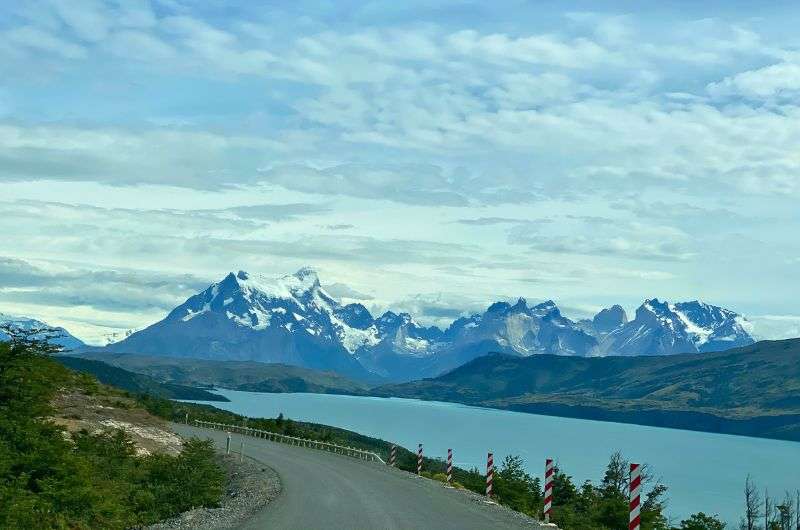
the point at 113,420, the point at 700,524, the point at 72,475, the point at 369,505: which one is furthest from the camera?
the point at 113,420

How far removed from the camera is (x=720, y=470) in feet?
618

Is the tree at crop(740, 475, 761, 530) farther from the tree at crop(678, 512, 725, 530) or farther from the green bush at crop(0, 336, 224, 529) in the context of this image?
the green bush at crop(0, 336, 224, 529)

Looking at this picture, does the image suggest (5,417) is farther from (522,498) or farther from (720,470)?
(720,470)

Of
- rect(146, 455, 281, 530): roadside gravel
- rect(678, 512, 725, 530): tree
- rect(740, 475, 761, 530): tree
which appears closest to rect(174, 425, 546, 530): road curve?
rect(146, 455, 281, 530): roadside gravel

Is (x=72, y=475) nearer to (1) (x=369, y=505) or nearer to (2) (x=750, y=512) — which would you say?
(1) (x=369, y=505)

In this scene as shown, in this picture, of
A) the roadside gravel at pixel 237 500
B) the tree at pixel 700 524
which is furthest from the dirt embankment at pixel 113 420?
the tree at pixel 700 524

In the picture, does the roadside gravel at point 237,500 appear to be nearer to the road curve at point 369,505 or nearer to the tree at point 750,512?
the road curve at point 369,505

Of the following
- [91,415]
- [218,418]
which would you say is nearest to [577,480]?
[218,418]

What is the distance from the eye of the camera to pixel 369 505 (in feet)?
89.4

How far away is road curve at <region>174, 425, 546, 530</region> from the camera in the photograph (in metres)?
23.1

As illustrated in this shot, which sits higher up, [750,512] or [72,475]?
[72,475]

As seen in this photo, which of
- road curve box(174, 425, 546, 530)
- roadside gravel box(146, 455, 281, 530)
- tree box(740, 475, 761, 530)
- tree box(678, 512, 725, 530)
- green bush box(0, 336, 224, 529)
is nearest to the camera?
road curve box(174, 425, 546, 530)

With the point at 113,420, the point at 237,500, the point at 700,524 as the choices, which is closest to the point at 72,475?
the point at 237,500

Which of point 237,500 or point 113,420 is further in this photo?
point 113,420
